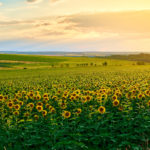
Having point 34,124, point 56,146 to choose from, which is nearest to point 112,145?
point 56,146

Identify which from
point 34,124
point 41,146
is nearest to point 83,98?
point 34,124

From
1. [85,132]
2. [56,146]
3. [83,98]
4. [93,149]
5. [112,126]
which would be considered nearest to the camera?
[56,146]

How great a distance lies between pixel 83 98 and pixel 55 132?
296 cm

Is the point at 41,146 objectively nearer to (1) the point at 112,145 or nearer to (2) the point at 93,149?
(2) the point at 93,149

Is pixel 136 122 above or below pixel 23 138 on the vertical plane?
above

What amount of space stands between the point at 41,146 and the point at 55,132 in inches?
21.6

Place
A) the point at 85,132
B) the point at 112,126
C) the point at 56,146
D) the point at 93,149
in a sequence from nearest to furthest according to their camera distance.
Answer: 1. the point at 56,146
2. the point at 93,149
3. the point at 112,126
4. the point at 85,132

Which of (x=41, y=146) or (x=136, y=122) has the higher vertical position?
(x=136, y=122)

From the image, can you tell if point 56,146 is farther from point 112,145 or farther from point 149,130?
point 149,130

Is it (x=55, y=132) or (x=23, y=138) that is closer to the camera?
(x=55, y=132)

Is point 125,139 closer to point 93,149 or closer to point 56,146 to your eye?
point 93,149

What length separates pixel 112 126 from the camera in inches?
273

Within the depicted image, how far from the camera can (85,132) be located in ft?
24.2

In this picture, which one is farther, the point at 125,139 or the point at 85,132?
the point at 85,132
